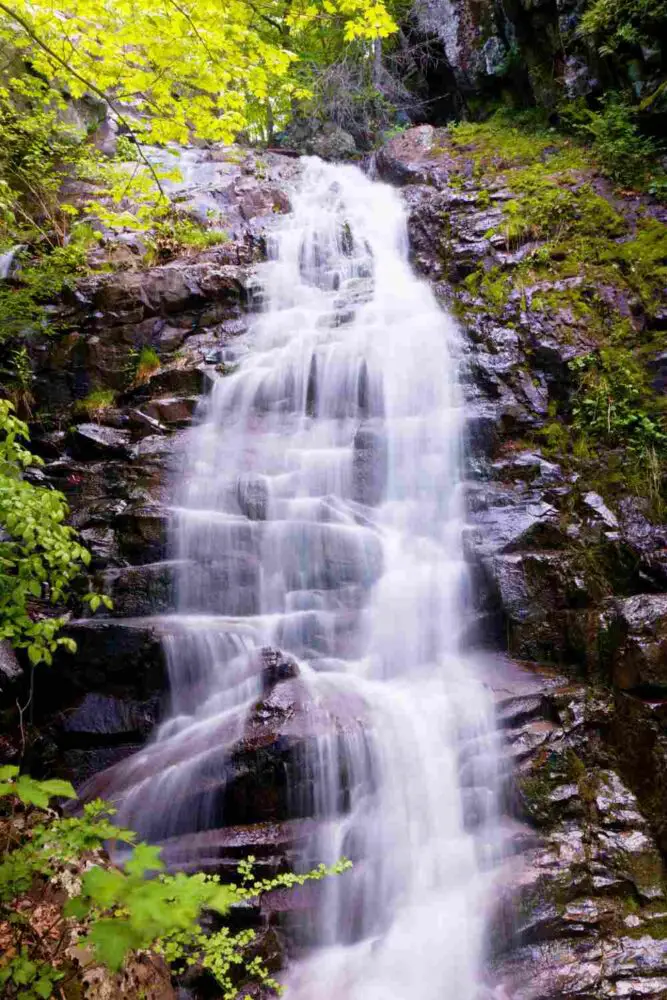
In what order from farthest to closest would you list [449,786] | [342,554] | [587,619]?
[342,554]
[587,619]
[449,786]

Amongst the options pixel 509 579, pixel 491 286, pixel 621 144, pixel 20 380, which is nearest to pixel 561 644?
pixel 509 579

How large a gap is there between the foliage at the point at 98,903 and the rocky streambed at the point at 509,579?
541 mm

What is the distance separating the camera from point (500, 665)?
529 cm

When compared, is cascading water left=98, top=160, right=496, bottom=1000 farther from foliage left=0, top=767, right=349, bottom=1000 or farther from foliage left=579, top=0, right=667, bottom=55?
foliage left=579, top=0, right=667, bottom=55

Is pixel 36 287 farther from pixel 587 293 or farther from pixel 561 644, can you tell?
pixel 561 644

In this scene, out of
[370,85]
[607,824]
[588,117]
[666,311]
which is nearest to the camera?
[607,824]

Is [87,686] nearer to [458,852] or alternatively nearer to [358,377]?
[458,852]

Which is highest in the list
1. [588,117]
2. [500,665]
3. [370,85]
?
[370,85]

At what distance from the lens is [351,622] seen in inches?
227

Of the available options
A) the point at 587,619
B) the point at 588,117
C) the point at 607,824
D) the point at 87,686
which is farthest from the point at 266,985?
the point at 588,117

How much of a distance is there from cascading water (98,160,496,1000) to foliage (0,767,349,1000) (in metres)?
0.49

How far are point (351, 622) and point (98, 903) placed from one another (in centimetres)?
425

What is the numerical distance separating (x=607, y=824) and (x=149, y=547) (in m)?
4.87

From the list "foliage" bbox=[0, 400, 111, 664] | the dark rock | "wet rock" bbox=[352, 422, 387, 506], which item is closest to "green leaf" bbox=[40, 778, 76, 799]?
"foliage" bbox=[0, 400, 111, 664]
